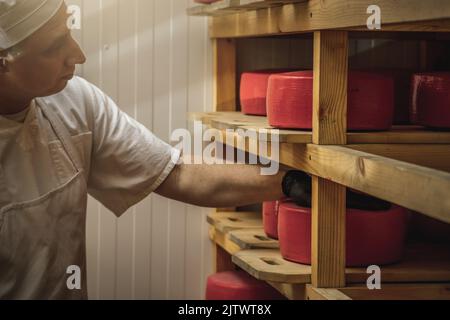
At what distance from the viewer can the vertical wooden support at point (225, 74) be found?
3352 millimetres

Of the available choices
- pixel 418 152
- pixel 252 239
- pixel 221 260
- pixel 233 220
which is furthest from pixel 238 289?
pixel 418 152

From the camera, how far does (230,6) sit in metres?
2.67

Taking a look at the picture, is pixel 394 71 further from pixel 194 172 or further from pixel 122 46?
pixel 122 46

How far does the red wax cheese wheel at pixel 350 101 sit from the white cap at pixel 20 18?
673mm

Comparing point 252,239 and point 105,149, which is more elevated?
point 105,149

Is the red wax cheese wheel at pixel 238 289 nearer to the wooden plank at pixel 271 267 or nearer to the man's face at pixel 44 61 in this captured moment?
the wooden plank at pixel 271 267

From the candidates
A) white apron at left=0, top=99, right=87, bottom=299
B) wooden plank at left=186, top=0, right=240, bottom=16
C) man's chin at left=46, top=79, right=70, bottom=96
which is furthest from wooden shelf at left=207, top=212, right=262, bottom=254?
man's chin at left=46, top=79, right=70, bottom=96

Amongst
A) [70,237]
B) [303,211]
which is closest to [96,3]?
[70,237]

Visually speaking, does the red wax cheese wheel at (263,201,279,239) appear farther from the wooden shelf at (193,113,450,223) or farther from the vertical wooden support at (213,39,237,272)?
the vertical wooden support at (213,39,237,272)

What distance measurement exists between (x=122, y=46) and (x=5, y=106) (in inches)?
38.6

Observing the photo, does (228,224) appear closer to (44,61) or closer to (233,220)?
(233,220)

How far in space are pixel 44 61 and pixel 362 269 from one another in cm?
106

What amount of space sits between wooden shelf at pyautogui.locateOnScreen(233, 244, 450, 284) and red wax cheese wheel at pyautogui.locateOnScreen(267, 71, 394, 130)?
0.40 m
